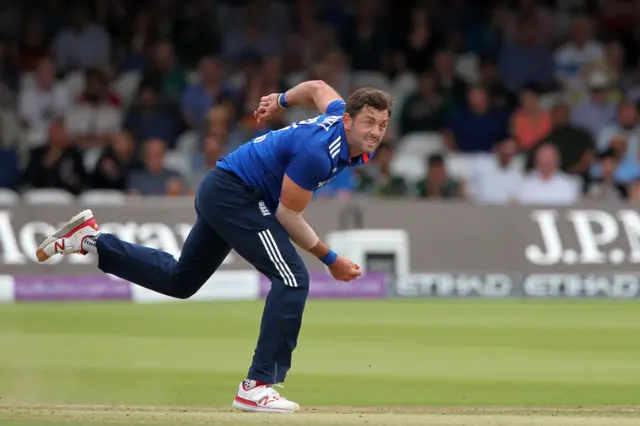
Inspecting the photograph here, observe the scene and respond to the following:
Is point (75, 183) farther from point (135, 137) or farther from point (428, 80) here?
point (428, 80)

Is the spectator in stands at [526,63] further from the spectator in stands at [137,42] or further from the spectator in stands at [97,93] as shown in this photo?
the spectator in stands at [97,93]

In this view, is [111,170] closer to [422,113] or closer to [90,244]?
[422,113]

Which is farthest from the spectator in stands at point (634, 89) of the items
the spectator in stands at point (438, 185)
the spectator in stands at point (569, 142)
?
the spectator in stands at point (438, 185)

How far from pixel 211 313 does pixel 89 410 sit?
5575 mm

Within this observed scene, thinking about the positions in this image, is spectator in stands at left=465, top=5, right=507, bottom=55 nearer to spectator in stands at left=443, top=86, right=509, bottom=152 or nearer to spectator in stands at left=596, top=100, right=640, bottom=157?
spectator in stands at left=443, top=86, right=509, bottom=152

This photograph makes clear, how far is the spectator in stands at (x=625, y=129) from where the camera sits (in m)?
15.5

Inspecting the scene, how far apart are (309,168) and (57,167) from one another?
9007 mm

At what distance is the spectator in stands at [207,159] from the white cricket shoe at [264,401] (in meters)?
8.19

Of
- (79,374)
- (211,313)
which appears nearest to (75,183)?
(211,313)

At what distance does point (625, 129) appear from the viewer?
1583 centimetres

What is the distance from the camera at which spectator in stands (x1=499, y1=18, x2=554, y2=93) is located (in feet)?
55.7

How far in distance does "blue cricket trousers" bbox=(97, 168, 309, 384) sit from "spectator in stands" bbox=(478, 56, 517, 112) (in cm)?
1003

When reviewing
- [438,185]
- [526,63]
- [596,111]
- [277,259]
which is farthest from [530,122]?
[277,259]

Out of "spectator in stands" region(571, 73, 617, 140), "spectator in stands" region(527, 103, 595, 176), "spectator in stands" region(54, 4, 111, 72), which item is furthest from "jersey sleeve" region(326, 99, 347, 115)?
"spectator in stands" region(54, 4, 111, 72)
